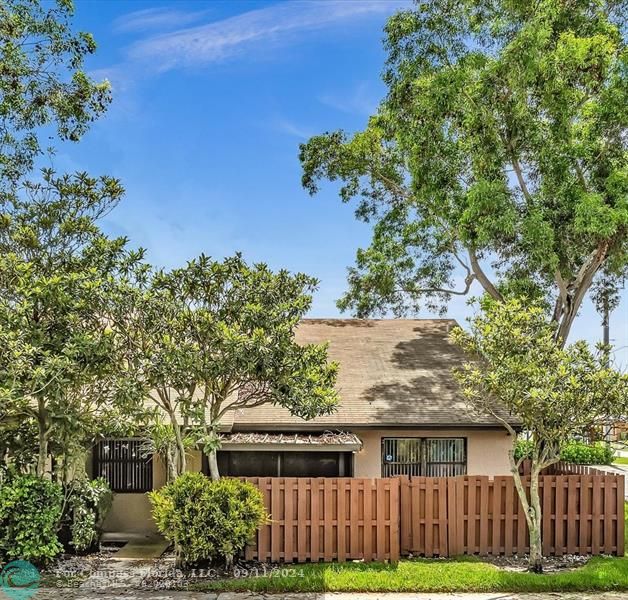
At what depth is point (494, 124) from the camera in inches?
566

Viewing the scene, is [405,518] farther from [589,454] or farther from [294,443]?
[589,454]

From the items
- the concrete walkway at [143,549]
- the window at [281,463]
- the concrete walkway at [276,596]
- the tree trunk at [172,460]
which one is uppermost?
the tree trunk at [172,460]

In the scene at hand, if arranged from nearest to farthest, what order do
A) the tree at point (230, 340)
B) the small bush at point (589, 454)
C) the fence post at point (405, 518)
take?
the tree at point (230, 340) < the fence post at point (405, 518) < the small bush at point (589, 454)

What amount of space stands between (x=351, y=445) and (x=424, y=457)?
7.66 feet

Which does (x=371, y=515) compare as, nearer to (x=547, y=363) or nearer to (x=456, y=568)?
(x=456, y=568)

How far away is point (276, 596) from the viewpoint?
8445 mm

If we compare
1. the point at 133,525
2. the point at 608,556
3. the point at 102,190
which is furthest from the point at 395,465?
the point at 102,190

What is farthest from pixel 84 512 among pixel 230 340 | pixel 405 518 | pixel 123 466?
pixel 405 518

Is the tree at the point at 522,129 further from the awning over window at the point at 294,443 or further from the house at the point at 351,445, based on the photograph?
the awning over window at the point at 294,443

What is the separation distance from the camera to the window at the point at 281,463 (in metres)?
12.2

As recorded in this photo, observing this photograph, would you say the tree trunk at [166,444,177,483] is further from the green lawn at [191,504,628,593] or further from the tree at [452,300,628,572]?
the tree at [452,300,628,572]

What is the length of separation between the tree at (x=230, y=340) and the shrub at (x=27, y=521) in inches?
92.1

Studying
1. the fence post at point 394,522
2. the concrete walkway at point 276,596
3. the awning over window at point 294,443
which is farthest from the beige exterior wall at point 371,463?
the concrete walkway at point 276,596

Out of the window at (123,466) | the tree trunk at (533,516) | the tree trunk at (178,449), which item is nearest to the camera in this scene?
the tree trunk at (533,516)
